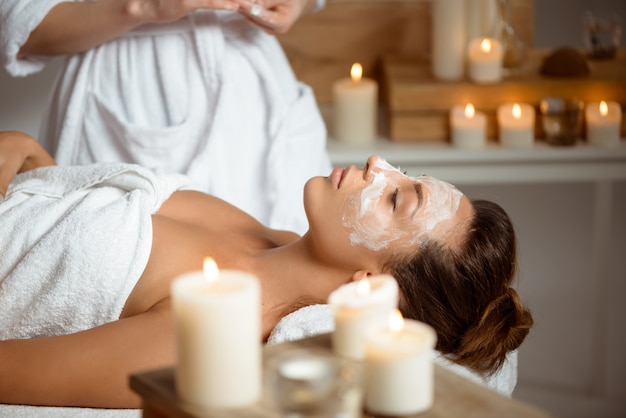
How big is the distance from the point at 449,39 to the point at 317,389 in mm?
1989

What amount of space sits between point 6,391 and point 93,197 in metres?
0.41

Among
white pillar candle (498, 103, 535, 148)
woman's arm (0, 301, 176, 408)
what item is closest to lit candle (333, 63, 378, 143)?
white pillar candle (498, 103, 535, 148)

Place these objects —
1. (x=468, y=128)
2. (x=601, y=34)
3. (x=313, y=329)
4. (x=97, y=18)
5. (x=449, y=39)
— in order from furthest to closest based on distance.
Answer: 1. (x=601, y=34)
2. (x=449, y=39)
3. (x=468, y=128)
4. (x=97, y=18)
5. (x=313, y=329)

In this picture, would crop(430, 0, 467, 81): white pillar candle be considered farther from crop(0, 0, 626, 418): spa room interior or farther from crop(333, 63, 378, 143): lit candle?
crop(333, 63, 378, 143): lit candle

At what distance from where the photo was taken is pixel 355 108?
8.93 feet

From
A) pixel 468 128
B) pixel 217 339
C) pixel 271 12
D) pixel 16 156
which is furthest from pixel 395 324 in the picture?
pixel 468 128

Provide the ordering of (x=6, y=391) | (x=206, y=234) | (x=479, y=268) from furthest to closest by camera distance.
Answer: (x=206, y=234) < (x=479, y=268) < (x=6, y=391)

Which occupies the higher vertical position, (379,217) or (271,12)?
(271,12)

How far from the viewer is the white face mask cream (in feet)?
5.46

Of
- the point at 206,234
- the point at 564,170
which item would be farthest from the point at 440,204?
the point at 564,170

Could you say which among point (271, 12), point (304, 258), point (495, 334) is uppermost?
point (271, 12)

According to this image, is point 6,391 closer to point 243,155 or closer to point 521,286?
point 243,155

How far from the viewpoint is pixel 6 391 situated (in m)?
1.47

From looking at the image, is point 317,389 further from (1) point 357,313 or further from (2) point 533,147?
(2) point 533,147
